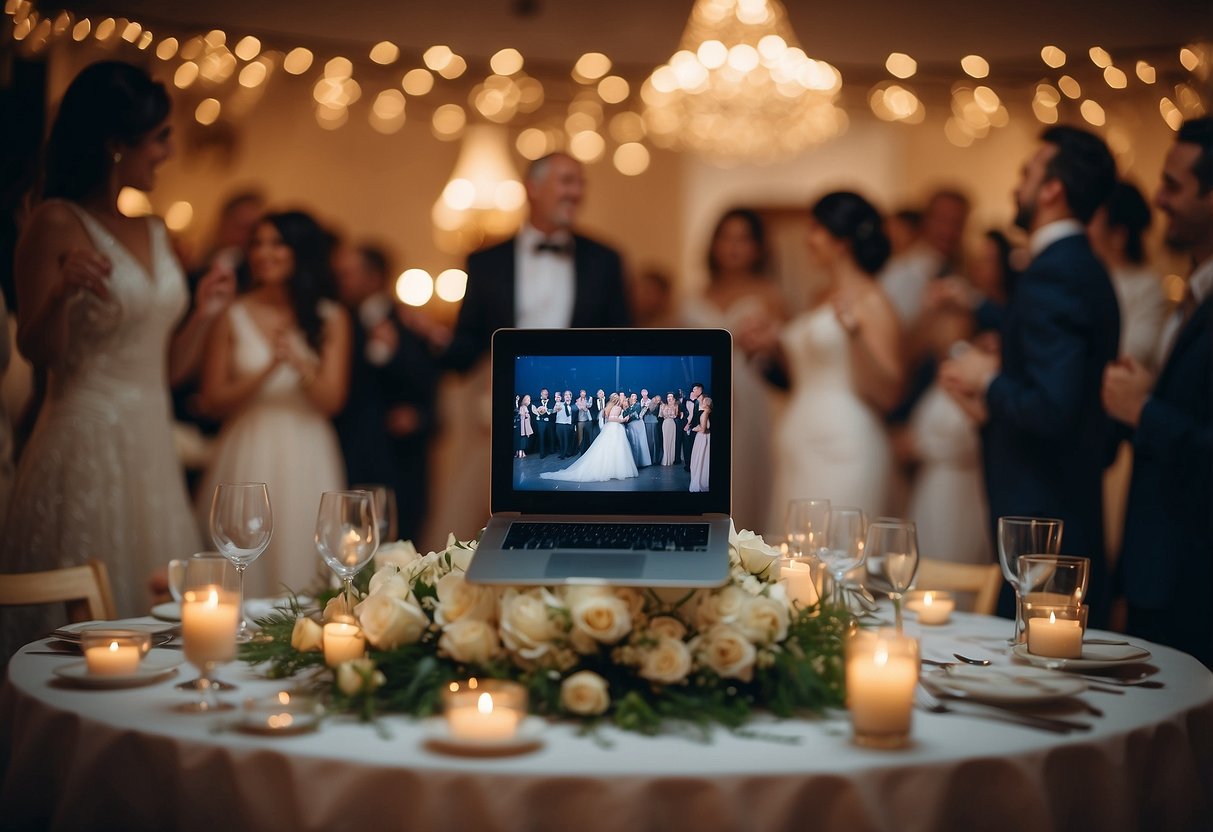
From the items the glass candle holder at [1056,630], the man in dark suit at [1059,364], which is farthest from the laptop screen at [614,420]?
the man in dark suit at [1059,364]

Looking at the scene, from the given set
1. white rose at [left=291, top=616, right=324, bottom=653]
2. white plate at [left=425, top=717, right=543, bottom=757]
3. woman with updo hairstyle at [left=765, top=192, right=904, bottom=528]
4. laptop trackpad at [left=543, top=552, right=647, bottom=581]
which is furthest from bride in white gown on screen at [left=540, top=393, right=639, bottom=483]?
woman with updo hairstyle at [left=765, top=192, right=904, bottom=528]

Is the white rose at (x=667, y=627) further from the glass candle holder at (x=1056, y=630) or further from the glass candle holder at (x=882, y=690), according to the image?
the glass candle holder at (x=1056, y=630)

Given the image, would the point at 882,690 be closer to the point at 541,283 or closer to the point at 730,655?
the point at 730,655

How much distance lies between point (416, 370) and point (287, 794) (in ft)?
14.4

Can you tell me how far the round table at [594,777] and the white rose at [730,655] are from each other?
6cm

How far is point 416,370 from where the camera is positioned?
18.0 feet

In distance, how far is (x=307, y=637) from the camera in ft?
4.96

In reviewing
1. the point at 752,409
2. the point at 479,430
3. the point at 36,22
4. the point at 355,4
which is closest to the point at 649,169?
the point at 355,4

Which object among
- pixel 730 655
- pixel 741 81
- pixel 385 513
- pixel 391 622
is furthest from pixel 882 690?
pixel 741 81

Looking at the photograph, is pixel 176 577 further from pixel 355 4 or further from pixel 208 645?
pixel 355 4

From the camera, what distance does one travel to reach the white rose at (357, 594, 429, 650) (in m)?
1.41

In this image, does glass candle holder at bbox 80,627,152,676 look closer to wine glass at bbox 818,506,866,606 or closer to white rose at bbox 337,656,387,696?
white rose at bbox 337,656,387,696

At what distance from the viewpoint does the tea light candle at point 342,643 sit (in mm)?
1429

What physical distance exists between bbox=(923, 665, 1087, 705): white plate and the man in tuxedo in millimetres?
2819
